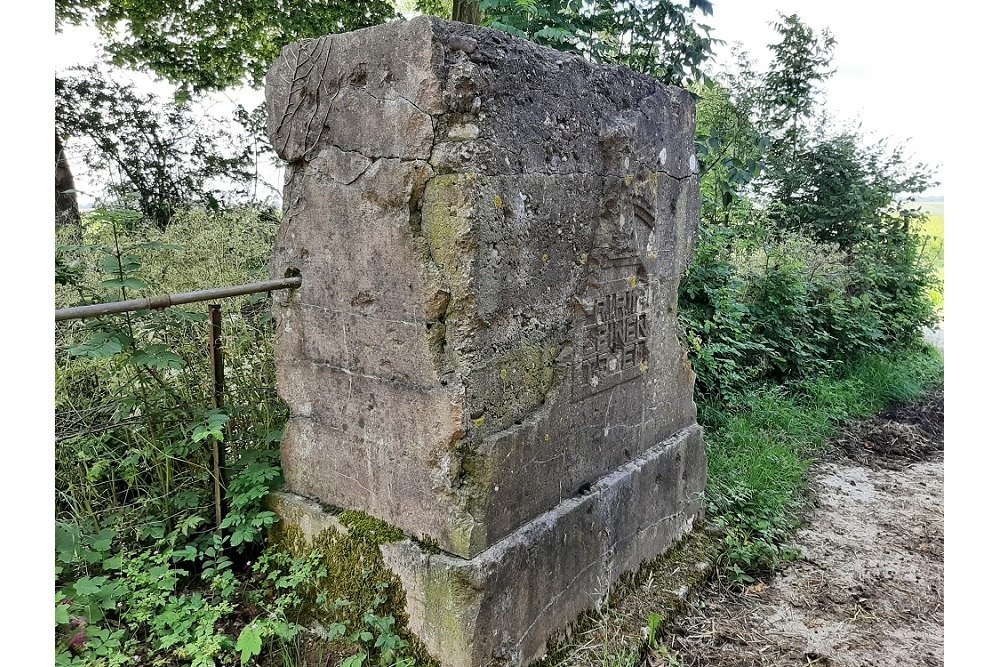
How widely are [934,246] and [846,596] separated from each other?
7.23m

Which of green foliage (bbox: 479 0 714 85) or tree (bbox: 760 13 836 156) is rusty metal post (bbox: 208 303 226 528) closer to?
green foliage (bbox: 479 0 714 85)

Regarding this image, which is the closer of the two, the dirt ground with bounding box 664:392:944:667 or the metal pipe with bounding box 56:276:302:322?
the metal pipe with bounding box 56:276:302:322

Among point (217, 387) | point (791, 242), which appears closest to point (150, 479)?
point (217, 387)

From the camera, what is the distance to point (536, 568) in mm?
2309

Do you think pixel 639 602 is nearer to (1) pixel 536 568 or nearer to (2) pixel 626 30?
(1) pixel 536 568

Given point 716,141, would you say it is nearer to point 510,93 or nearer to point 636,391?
point 636,391

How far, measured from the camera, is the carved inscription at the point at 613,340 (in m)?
2.57

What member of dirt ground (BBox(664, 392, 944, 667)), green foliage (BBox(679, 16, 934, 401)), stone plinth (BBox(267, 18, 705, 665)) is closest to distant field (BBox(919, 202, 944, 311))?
green foliage (BBox(679, 16, 934, 401))

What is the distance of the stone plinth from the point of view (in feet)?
6.55

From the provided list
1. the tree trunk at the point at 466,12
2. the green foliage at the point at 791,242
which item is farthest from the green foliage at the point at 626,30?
the tree trunk at the point at 466,12

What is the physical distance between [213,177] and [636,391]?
500 centimetres

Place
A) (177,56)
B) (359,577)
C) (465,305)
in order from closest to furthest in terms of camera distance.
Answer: (465,305), (359,577), (177,56)

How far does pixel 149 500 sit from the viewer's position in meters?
2.55

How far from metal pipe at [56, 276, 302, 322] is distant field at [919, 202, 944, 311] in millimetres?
8391
